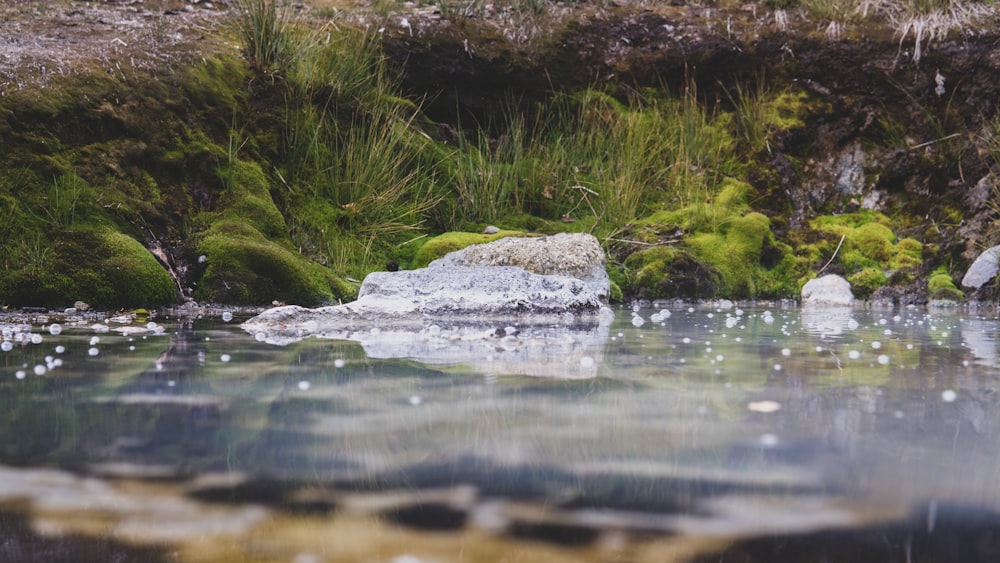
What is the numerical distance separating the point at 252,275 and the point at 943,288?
660cm

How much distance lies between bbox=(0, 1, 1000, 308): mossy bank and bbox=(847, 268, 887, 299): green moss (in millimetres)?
32

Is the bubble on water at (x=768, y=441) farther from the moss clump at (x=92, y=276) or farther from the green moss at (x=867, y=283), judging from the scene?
the green moss at (x=867, y=283)

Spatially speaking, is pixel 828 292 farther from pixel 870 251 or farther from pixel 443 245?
pixel 443 245

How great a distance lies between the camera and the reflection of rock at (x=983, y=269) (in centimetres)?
727

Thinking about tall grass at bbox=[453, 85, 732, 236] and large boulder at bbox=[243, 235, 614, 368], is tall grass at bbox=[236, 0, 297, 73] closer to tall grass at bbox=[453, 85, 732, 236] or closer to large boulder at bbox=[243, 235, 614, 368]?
tall grass at bbox=[453, 85, 732, 236]

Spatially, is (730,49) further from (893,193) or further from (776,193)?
(893,193)

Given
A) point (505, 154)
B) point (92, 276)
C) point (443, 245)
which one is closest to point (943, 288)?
point (505, 154)

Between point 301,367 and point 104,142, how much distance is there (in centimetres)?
457

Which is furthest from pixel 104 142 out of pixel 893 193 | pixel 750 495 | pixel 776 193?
pixel 893 193

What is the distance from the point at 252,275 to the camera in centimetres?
580

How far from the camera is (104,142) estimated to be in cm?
605

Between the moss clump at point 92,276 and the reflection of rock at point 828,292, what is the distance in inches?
234

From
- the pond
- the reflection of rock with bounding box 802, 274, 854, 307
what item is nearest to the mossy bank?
the reflection of rock with bounding box 802, 274, 854, 307

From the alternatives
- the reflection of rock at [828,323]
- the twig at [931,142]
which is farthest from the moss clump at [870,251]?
the reflection of rock at [828,323]
